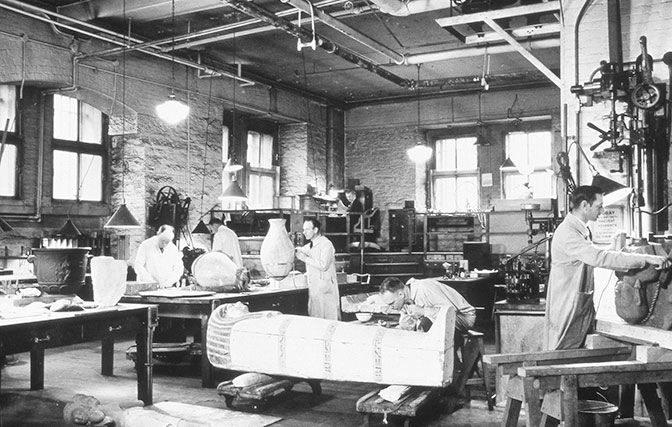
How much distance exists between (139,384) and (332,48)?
224 inches

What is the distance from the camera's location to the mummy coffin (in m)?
4.65

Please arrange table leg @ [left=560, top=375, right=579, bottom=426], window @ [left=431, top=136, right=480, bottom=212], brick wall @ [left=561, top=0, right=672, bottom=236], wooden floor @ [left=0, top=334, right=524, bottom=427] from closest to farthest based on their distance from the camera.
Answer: table leg @ [left=560, top=375, right=579, bottom=426] → wooden floor @ [left=0, top=334, right=524, bottom=427] → brick wall @ [left=561, top=0, right=672, bottom=236] → window @ [left=431, top=136, right=480, bottom=212]

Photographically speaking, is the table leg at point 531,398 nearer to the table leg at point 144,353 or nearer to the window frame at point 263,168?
the table leg at point 144,353

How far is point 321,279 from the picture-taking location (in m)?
7.89

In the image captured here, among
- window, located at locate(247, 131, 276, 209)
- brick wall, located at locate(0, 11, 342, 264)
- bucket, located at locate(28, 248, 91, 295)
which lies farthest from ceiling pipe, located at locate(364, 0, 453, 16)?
window, located at locate(247, 131, 276, 209)

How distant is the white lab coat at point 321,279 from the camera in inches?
309

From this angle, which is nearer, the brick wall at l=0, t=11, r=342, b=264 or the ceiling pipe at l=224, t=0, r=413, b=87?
the ceiling pipe at l=224, t=0, r=413, b=87

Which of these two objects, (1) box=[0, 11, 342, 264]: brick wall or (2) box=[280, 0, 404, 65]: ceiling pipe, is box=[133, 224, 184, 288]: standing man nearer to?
(1) box=[0, 11, 342, 264]: brick wall

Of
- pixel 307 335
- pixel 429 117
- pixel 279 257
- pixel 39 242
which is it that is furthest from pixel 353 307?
pixel 429 117

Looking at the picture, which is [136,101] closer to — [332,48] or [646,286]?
[332,48]

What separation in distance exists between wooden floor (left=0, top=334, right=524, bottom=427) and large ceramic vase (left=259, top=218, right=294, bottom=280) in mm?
1228

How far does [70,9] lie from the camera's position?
→ 9.19 m

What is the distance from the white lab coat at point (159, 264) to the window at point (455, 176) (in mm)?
8751

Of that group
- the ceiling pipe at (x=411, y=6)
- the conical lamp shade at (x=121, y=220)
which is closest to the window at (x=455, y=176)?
the ceiling pipe at (x=411, y=6)
